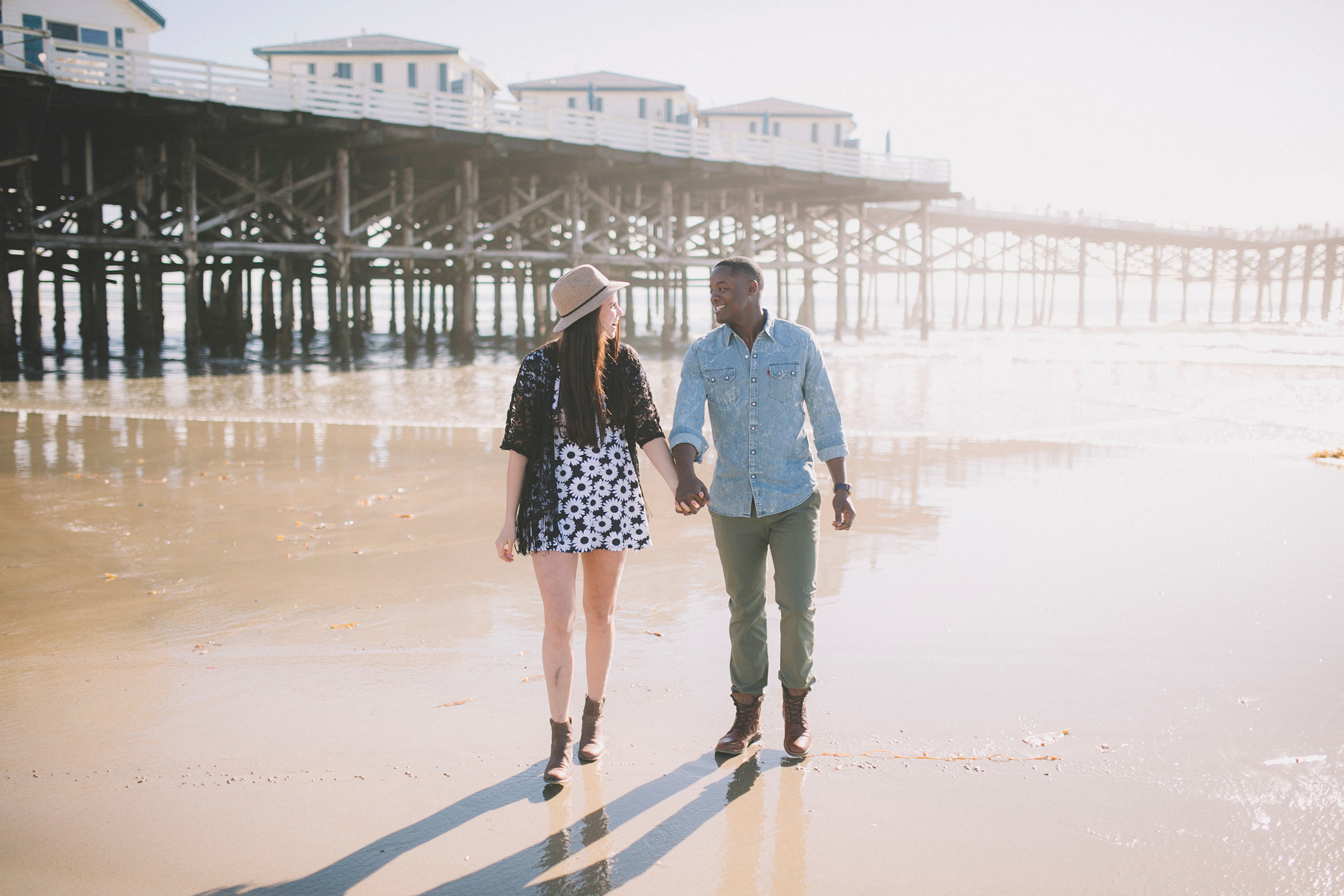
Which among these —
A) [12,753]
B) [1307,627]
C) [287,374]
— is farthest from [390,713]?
[287,374]

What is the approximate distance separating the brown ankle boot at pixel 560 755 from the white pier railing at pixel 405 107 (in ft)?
53.2

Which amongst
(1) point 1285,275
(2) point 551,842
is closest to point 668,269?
(2) point 551,842

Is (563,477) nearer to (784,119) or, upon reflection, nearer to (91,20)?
(91,20)

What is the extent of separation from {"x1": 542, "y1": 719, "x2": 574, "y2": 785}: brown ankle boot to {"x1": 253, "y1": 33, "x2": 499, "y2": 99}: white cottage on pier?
29777 mm

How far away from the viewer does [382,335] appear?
3728 cm

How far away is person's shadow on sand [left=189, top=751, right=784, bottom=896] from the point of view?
2285mm

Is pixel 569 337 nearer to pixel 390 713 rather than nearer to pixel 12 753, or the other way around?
pixel 390 713

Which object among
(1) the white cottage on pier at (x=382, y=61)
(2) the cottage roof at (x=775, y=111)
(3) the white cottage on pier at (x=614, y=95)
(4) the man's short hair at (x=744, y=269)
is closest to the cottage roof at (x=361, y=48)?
(1) the white cottage on pier at (x=382, y=61)

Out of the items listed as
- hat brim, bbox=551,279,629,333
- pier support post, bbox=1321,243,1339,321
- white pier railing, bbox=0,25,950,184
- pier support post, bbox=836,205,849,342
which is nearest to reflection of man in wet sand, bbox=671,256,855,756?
hat brim, bbox=551,279,629,333

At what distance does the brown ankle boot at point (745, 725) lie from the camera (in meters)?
2.99

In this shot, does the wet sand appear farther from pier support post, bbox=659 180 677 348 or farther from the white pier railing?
pier support post, bbox=659 180 677 348

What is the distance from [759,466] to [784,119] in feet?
123

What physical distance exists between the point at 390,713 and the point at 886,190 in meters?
28.7

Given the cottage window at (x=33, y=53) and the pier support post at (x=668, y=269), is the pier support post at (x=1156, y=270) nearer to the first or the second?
the pier support post at (x=668, y=269)
